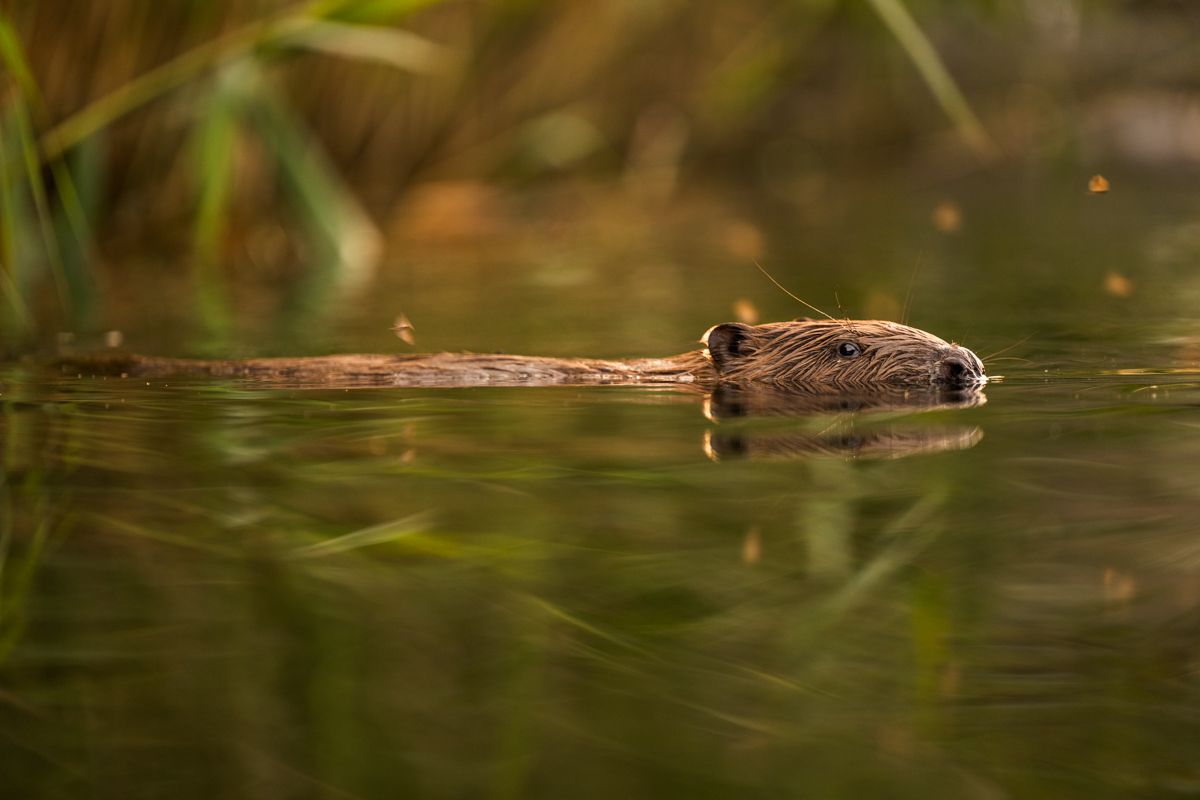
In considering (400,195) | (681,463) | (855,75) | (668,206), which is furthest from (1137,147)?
(681,463)

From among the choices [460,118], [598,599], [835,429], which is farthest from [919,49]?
[460,118]

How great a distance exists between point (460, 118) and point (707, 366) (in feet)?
17.3

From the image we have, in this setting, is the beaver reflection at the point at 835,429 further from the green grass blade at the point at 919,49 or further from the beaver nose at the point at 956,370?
the green grass blade at the point at 919,49

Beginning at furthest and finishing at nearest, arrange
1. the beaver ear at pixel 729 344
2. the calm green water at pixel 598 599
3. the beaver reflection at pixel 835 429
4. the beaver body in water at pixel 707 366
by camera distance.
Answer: the beaver ear at pixel 729 344 → the beaver body in water at pixel 707 366 → the beaver reflection at pixel 835 429 → the calm green water at pixel 598 599

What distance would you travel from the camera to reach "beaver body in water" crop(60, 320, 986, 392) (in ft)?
12.0

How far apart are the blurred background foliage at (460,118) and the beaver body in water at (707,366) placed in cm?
65

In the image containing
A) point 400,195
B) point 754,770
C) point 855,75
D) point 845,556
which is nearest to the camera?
point 754,770

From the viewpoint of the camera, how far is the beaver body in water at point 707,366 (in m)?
3.64

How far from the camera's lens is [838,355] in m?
3.72

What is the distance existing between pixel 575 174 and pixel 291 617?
9156mm

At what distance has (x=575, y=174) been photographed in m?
10.7

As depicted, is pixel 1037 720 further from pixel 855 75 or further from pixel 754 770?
pixel 855 75

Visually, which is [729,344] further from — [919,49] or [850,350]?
[919,49]

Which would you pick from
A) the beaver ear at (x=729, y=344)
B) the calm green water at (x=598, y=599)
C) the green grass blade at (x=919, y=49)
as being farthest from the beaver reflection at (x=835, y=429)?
the green grass blade at (x=919, y=49)
